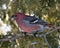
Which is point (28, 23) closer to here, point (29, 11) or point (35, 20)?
point (35, 20)

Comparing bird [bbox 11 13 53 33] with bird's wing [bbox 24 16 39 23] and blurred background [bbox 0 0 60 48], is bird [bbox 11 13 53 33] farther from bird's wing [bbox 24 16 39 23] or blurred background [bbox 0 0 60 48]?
blurred background [bbox 0 0 60 48]

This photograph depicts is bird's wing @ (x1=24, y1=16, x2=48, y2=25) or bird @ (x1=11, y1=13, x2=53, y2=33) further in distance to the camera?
bird @ (x1=11, y1=13, x2=53, y2=33)

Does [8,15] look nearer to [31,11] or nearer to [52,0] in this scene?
[31,11]

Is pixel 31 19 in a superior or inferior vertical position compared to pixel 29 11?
inferior

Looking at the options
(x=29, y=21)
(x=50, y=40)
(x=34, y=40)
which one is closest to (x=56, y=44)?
(x=50, y=40)

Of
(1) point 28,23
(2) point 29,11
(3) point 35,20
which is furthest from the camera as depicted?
(1) point 28,23

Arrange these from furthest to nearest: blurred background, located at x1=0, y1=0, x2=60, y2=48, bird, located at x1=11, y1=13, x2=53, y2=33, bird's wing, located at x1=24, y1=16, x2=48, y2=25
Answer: bird, located at x1=11, y1=13, x2=53, y2=33 < bird's wing, located at x1=24, y1=16, x2=48, y2=25 < blurred background, located at x1=0, y1=0, x2=60, y2=48

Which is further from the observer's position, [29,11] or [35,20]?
[35,20]

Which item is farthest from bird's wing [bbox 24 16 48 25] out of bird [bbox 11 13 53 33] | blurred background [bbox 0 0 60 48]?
blurred background [bbox 0 0 60 48]

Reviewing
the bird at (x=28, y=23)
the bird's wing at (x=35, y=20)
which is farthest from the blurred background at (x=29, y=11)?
the bird at (x=28, y=23)

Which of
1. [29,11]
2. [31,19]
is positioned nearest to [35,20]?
[31,19]

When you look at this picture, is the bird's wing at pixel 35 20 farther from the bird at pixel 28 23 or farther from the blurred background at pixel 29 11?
the blurred background at pixel 29 11

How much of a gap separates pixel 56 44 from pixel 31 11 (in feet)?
1.92

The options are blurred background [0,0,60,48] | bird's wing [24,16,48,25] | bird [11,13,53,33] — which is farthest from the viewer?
bird [11,13,53,33]
